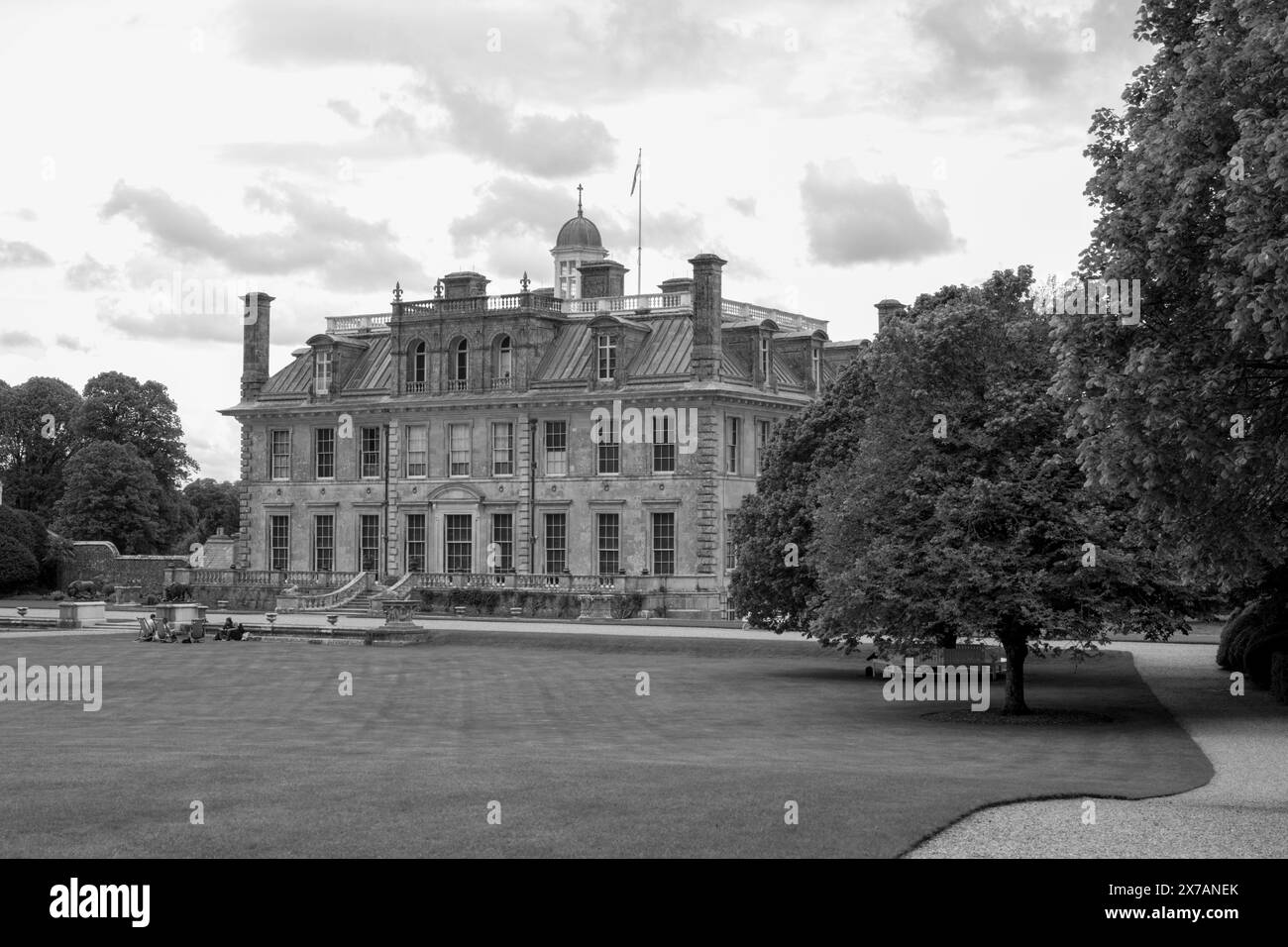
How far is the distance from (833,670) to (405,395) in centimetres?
3420

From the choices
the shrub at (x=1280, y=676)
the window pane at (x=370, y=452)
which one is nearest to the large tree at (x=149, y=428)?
the window pane at (x=370, y=452)

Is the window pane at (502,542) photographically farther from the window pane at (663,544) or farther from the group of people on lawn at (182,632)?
the group of people on lawn at (182,632)

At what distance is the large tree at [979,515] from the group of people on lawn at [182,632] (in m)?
23.7

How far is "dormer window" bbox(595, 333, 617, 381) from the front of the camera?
64.5 metres

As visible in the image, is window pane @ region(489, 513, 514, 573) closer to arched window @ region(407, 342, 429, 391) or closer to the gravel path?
arched window @ region(407, 342, 429, 391)

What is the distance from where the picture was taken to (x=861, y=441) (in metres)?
31.5

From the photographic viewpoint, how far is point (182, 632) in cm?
4838

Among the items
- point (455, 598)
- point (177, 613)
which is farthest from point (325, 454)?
point (177, 613)

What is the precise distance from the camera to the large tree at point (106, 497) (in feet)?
290

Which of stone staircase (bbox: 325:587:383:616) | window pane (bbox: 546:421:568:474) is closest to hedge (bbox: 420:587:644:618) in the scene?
stone staircase (bbox: 325:587:383:616)

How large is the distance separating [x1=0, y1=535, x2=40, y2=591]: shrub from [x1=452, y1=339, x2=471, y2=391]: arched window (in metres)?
22.4
